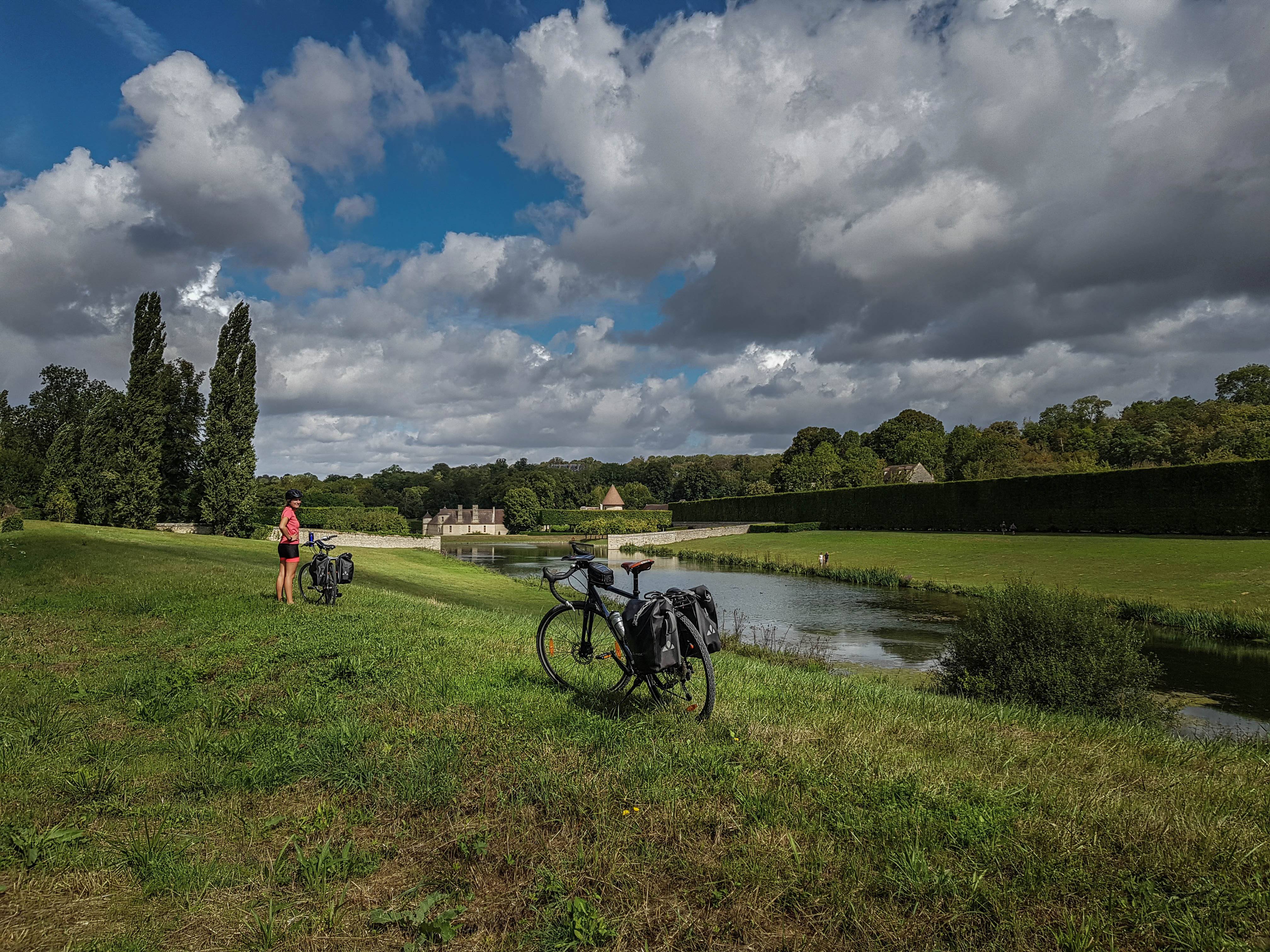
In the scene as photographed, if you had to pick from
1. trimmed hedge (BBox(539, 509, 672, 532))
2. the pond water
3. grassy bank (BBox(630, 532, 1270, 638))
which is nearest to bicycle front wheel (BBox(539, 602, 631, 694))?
the pond water

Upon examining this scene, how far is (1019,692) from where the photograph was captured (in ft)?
29.0

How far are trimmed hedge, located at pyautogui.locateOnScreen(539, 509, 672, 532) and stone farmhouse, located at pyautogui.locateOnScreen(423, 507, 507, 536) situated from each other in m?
6.89

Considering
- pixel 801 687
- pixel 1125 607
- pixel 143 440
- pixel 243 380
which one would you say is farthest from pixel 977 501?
pixel 143 440

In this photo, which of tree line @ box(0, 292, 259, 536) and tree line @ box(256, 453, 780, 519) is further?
tree line @ box(256, 453, 780, 519)

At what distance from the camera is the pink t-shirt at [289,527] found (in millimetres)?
11398

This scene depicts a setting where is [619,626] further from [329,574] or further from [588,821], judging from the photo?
[329,574]

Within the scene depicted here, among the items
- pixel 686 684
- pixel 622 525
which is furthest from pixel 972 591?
pixel 622 525

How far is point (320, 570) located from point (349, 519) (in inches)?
1954

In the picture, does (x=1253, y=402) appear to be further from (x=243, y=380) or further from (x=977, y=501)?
(x=243, y=380)

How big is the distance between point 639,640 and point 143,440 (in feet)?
143

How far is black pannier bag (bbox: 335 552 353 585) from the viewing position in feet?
36.8

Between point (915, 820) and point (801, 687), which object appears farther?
point (801, 687)

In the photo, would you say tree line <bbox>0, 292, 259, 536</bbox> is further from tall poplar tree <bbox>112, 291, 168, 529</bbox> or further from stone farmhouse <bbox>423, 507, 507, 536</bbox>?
stone farmhouse <bbox>423, 507, 507, 536</bbox>

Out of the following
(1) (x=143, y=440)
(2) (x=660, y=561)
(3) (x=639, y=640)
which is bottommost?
(2) (x=660, y=561)
